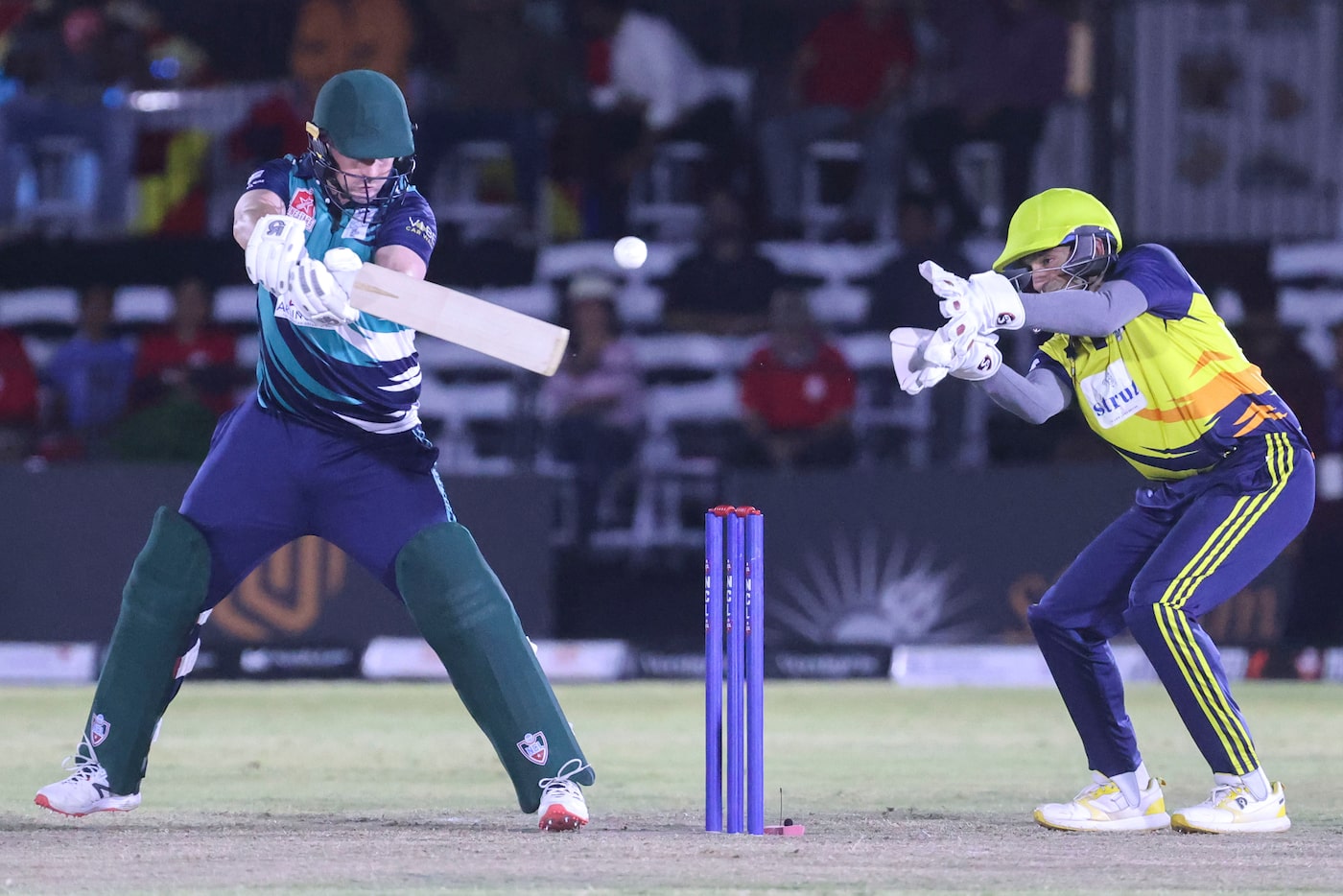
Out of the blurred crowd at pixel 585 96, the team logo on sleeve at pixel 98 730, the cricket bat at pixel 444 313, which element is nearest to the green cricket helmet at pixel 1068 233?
the cricket bat at pixel 444 313

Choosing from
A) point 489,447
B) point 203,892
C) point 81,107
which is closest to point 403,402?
point 203,892

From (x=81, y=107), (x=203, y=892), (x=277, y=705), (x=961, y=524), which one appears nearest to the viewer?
(x=203, y=892)

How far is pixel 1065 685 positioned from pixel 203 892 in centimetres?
269

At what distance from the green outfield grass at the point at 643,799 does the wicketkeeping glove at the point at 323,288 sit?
133 cm

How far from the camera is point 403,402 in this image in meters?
5.44

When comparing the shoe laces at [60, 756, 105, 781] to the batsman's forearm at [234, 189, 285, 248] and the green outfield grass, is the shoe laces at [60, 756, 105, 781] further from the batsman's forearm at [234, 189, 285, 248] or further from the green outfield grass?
the batsman's forearm at [234, 189, 285, 248]

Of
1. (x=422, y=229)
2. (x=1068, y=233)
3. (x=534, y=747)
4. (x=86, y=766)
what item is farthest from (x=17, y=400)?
(x=1068, y=233)

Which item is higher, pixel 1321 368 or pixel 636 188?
pixel 636 188

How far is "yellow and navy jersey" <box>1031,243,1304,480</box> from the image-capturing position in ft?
18.2

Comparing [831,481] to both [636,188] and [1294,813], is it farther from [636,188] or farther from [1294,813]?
[1294,813]

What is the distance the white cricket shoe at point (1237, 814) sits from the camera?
5.38 metres

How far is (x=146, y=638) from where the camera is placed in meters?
5.38

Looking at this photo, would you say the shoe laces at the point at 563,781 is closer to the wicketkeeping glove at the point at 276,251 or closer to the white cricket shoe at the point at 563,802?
the white cricket shoe at the point at 563,802

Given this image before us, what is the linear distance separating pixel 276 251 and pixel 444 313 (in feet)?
1.46
